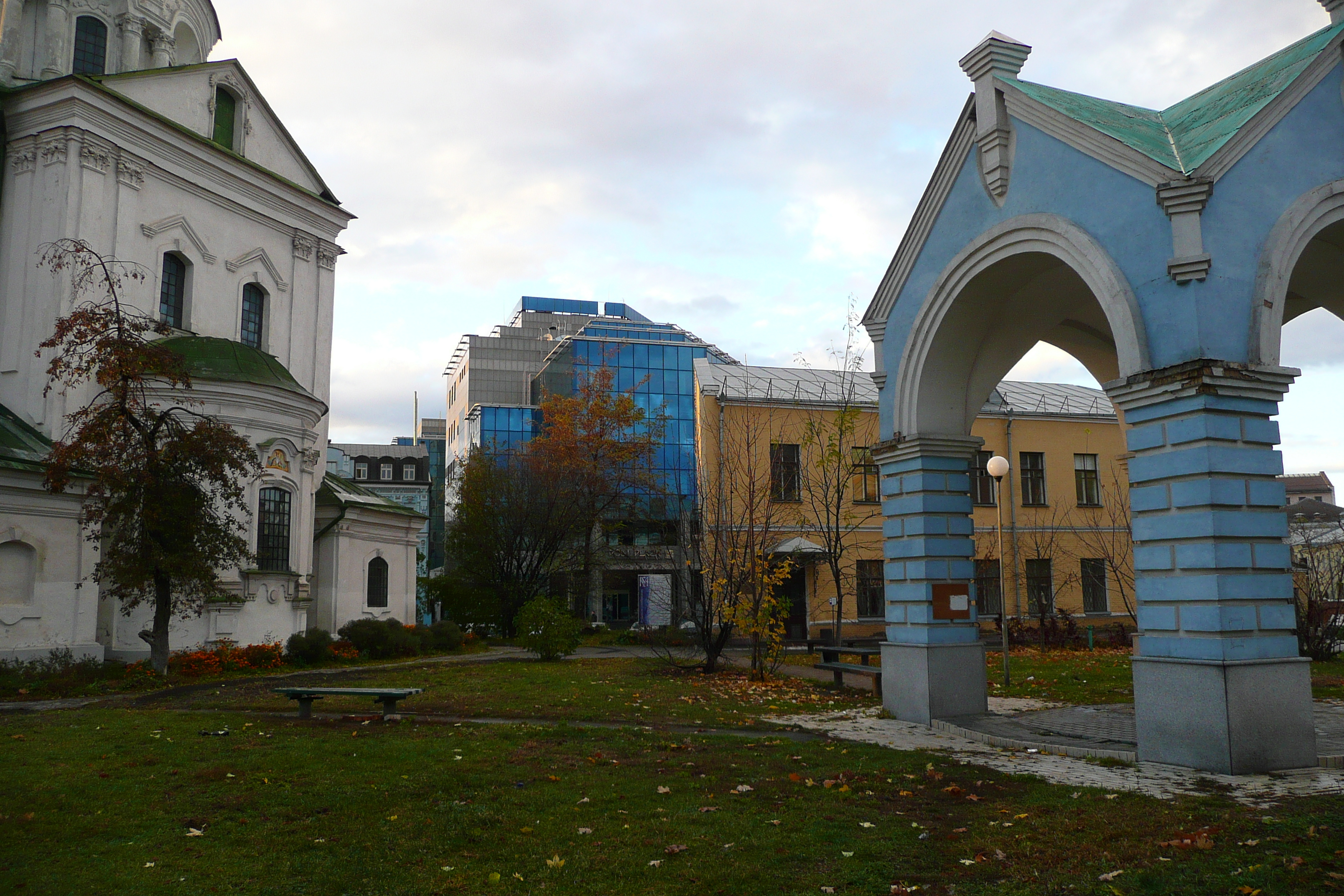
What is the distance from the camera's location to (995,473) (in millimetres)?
16344

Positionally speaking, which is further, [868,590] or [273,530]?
[868,590]

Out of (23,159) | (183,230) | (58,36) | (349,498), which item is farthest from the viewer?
(349,498)

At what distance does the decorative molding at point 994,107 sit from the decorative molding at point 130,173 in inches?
807

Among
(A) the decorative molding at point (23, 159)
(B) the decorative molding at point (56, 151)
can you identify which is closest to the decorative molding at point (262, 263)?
(B) the decorative molding at point (56, 151)

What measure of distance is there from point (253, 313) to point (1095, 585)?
30241mm

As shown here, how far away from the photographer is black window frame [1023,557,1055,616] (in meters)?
34.9

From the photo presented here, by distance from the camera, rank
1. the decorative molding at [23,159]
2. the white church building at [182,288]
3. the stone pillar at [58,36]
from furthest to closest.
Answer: the stone pillar at [58,36]
the decorative molding at [23,159]
the white church building at [182,288]

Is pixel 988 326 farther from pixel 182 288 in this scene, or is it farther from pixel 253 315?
pixel 253 315

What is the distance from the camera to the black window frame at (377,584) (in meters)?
30.4

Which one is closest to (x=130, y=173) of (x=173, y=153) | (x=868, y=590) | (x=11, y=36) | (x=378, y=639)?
(x=173, y=153)

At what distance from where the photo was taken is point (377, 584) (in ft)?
101

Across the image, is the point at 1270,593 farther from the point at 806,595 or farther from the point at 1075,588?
the point at 1075,588

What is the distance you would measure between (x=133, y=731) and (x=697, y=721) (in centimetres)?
662

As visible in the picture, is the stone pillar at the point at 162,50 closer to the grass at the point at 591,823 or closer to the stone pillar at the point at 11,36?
the stone pillar at the point at 11,36
